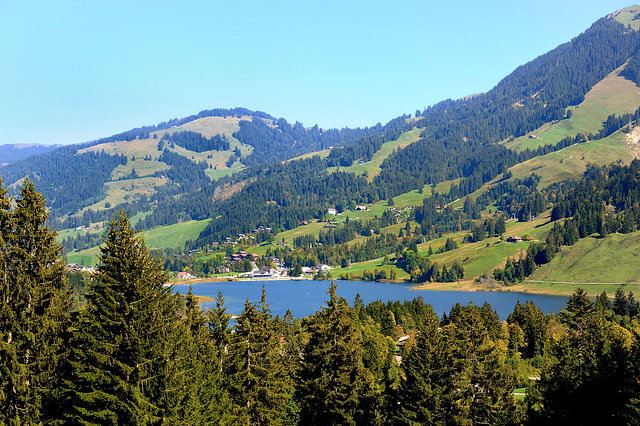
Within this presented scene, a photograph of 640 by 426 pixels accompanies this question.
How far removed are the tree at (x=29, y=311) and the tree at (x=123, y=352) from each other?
1.30 m

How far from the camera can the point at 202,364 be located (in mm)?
31844

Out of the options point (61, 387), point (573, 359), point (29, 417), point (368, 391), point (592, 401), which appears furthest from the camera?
point (573, 359)

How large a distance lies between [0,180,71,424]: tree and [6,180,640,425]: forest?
0.06m

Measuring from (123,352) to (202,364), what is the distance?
991cm

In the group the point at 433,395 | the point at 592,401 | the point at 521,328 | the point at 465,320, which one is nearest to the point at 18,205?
the point at 433,395

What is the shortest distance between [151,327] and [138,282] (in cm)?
214

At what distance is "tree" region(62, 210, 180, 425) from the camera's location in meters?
22.0

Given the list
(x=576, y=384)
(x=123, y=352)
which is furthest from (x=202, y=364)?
(x=576, y=384)

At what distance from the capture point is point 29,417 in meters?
22.6

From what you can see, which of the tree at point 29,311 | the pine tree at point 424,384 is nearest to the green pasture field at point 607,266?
the pine tree at point 424,384

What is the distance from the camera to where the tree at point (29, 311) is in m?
22.3

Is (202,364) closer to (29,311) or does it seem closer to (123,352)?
(123,352)

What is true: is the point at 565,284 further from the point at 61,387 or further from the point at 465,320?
the point at 61,387

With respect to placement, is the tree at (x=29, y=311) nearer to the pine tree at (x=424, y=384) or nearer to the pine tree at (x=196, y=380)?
the pine tree at (x=196, y=380)
